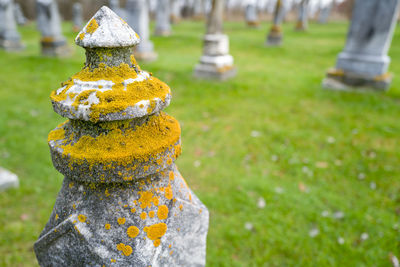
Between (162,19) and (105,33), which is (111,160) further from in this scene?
(162,19)

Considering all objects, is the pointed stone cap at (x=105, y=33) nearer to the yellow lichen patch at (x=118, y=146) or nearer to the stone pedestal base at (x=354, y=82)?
the yellow lichen patch at (x=118, y=146)

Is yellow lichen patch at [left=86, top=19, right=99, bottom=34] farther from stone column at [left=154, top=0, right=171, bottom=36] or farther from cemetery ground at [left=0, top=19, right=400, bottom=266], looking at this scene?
stone column at [left=154, top=0, right=171, bottom=36]

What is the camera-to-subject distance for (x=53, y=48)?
9617mm

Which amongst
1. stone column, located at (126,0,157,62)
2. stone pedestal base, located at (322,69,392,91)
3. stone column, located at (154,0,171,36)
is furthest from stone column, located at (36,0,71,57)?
stone pedestal base, located at (322,69,392,91)

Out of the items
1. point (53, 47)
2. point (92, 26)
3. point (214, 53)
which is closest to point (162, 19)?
point (53, 47)

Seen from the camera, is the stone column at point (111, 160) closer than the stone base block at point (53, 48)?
Yes

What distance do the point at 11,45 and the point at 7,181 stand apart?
1022 cm

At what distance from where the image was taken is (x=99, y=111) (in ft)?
2.96

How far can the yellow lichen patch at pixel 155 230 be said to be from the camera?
1.03m

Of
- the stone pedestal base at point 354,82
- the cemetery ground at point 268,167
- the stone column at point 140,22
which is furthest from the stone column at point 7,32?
the stone pedestal base at point 354,82

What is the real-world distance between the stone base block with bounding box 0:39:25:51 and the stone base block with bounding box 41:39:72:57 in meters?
2.27

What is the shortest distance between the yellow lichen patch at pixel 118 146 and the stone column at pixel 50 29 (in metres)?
10.3

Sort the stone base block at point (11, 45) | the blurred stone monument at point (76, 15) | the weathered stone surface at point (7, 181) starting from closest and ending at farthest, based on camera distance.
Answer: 1. the weathered stone surface at point (7, 181)
2. the stone base block at point (11, 45)
3. the blurred stone monument at point (76, 15)

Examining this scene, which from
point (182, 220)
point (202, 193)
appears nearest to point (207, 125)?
point (202, 193)
